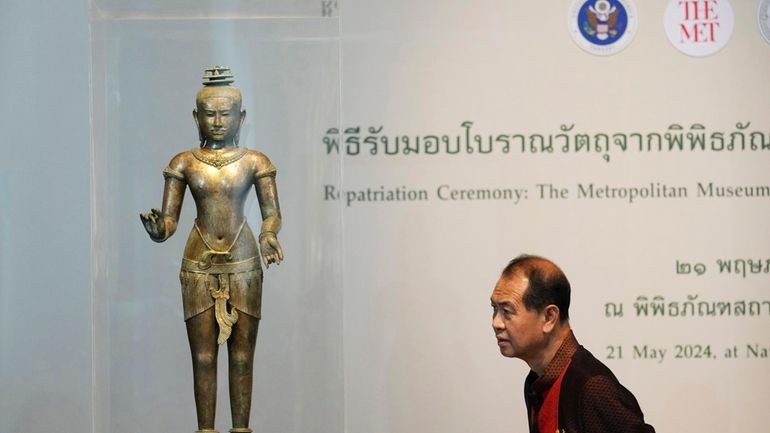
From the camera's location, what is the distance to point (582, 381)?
316cm

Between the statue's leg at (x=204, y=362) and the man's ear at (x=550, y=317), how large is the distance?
0.91 m

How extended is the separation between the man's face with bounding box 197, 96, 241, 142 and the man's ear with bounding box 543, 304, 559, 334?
102cm

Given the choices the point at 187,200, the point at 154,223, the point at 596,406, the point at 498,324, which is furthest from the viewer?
the point at 187,200

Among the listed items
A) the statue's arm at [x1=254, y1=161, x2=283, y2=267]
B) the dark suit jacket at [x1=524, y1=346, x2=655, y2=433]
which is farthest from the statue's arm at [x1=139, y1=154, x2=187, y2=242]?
the dark suit jacket at [x1=524, y1=346, x2=655, y2=433]

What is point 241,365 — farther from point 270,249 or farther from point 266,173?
point 266,173

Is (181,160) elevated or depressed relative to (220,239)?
elevated

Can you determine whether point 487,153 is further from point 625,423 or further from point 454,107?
point 625,423

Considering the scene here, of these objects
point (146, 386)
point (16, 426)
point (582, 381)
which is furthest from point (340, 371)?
point (16, 426)

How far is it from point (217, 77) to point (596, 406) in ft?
4.60

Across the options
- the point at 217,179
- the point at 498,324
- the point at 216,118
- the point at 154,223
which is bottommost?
the point at 498,324

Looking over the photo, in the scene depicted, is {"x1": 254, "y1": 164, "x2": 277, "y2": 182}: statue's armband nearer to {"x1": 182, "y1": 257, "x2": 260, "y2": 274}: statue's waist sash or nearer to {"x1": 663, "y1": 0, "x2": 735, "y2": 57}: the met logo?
{"x1": 182, "y1": 257, "x2": 260, "y2": 274}: statue's waist sash

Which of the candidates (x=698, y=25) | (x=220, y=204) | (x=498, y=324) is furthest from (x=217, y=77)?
(x=698, y=25)

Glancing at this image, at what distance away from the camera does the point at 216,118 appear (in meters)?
3.56

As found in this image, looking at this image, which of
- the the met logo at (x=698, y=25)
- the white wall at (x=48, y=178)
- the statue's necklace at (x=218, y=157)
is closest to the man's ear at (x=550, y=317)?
the statue's necklace at (x=218, y=157)
